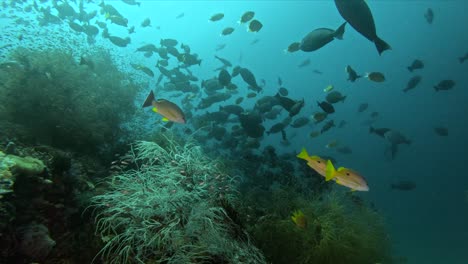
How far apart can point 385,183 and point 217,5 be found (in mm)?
62669

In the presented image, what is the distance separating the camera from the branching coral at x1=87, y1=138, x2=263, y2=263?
3.58 m

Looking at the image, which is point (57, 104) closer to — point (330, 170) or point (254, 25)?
point (330, 170)

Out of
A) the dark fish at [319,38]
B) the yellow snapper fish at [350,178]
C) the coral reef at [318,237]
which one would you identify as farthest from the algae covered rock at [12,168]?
the dark fish at [319,38]

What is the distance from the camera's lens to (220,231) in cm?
389

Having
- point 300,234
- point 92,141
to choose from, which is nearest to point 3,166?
point 92,141

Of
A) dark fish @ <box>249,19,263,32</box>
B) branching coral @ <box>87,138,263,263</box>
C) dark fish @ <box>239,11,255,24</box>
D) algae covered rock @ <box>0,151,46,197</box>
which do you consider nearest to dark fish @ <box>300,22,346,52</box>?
branching coral @ <box>87,138,263,263</box>

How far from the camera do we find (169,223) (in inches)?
152

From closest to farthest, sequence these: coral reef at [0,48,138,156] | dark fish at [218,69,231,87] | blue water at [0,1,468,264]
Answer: coral reef at [0,48,138,156] → dark fish at [218,69,231,87] → blue water at [0,1,468,264]

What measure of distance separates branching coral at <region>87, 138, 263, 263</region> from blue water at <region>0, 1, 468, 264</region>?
4874 cm

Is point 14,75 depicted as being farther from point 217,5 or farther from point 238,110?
point 217,5

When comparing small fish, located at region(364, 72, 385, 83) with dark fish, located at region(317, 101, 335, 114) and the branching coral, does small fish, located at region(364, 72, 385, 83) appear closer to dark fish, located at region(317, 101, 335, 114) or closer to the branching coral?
dark fish, located at region(317, 101, 335, 114)

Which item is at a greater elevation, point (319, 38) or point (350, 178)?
point (319, 38)

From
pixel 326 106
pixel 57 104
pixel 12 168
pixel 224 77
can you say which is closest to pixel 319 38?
pixel 326 106

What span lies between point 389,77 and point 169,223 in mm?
91407
